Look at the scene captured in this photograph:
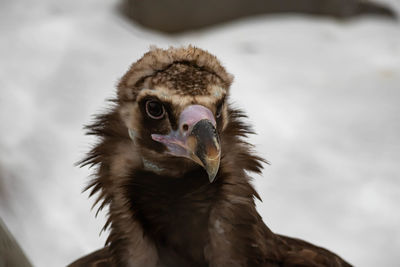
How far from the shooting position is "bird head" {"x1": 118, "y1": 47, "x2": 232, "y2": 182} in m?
1.39

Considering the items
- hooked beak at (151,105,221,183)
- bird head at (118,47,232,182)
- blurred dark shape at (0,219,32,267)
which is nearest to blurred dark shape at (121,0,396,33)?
blurred dark shape at (0,219,32,267)

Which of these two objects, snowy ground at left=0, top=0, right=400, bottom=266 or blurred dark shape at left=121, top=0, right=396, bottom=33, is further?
blurred dark shape at left=121, top=0, right=396, bottom=33

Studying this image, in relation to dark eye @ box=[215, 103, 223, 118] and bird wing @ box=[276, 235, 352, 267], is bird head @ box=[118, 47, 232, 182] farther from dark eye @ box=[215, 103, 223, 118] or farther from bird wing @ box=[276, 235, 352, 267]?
bird wing @ box=[276, 235, 352, 267]

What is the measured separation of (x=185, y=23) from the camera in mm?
5086

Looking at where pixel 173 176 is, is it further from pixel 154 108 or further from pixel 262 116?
pixel 262 116

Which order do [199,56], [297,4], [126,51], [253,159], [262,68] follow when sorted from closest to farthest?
[199,56], [253,159], [126,51], [262,68], [297,4]

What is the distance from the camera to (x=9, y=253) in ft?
5.51

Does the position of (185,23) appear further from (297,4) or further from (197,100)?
(197,100)

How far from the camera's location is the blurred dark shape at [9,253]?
164cm

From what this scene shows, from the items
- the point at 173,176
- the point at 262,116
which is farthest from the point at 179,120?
the point at 262,116

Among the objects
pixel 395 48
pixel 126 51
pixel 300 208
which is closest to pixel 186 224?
pixel 300 208

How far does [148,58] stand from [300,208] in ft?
6.71

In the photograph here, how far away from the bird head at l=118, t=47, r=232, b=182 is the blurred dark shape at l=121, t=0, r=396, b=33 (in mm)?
3342

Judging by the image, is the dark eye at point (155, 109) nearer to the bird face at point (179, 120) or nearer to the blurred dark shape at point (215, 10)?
the bird face at point (179, 120)
